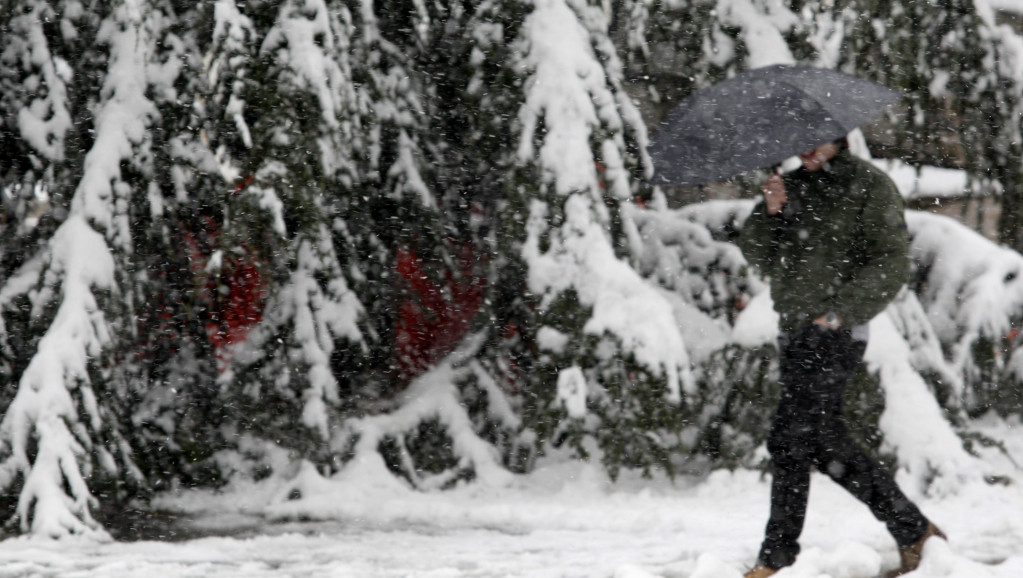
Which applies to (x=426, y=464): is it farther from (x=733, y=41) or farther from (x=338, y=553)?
(x=733, y=41)

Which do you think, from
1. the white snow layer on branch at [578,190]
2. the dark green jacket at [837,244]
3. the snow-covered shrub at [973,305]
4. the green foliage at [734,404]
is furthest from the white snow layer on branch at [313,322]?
the snow-covered shrub at [973,305]

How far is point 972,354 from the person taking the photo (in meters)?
5.27

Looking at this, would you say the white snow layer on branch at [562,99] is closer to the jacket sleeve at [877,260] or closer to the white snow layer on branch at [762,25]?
the white snow layer on branch at [762,25]

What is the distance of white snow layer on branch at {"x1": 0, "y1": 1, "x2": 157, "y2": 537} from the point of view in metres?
3.93

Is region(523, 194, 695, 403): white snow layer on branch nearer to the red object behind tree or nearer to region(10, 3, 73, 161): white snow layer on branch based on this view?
the red object behind tree

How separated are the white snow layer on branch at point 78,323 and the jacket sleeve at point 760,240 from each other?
100 inches

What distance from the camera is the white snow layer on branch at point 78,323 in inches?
155

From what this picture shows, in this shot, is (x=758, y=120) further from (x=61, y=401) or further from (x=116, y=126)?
(x=61, y=401)

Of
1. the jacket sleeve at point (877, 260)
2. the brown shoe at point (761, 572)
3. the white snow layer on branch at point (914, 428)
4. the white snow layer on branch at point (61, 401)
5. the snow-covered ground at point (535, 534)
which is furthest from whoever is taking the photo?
the white snow layer on branch at point (914, 428)

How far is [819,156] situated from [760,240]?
1.10ft

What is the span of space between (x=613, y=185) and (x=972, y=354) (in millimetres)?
2238

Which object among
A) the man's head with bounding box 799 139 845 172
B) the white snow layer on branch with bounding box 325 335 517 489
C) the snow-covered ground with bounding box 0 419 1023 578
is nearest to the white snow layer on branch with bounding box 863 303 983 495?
the snow-covered ground with bounding box 0 419 1023 578

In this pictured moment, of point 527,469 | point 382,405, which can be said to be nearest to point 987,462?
point 527,469

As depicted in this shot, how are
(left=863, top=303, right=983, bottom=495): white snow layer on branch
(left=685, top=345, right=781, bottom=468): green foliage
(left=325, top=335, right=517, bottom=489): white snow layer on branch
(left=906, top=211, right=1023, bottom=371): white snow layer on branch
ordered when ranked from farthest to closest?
(left=906, top=211, right=1023, bottom=371): white snow layer on branch < (left=325, top=335, right=517, bottom=489): white snow layer on branch < (left=685, top=345, right=781, bottom=468): green foliage < (left=863, top=303, right=983, bottom=495): white snow layer on branch
